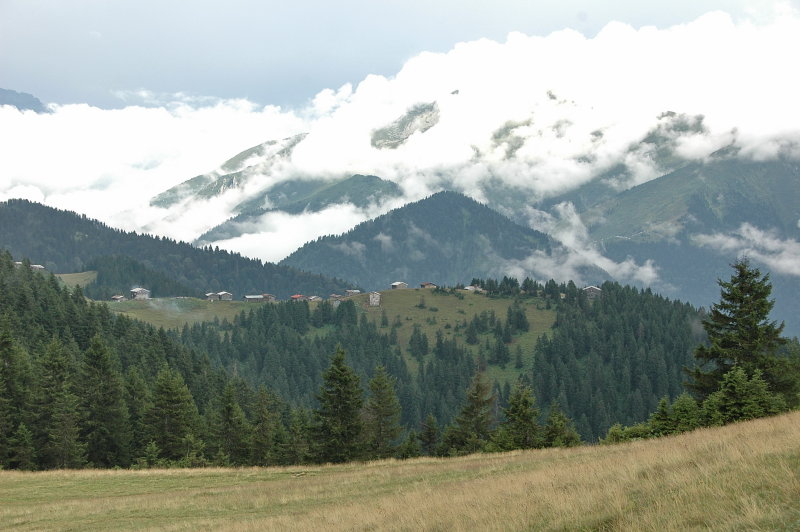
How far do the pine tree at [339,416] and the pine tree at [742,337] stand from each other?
29.2 metres

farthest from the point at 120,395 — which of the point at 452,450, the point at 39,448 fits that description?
the point at 452,450

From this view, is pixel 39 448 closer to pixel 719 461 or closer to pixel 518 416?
pixel 518 416

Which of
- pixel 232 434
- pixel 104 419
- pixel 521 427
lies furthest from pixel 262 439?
pixel 521 427

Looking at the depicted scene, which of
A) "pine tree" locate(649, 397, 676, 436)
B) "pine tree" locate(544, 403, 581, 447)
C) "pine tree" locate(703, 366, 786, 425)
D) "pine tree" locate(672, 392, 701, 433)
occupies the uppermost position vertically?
"pine tree" locate(703, 366, 786, 425)

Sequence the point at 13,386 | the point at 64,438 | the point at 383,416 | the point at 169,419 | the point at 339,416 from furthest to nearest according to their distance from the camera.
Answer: the point at 13,386, the point at 169,419, the point at 383,416, the point at 64,438, the point at 339,416

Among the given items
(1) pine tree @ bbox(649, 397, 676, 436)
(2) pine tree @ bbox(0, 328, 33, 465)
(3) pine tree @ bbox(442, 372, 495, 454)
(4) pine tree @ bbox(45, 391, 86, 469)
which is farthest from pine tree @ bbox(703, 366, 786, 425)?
(2) pine tree @ bbox(0, 328, 33, 465)

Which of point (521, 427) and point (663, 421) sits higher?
point (663, 421)

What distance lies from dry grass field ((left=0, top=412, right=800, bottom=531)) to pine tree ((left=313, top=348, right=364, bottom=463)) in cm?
2314

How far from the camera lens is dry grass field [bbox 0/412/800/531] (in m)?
12.7

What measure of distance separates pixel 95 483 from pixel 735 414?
114ft

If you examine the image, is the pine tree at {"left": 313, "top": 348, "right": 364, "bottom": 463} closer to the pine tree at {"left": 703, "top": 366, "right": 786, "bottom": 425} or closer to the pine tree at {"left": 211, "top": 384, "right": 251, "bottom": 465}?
the pine tree at {"left": 211, "top": 384, "right": 251, "bottom": 465}

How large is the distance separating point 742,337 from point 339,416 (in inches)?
1357

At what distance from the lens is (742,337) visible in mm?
43938

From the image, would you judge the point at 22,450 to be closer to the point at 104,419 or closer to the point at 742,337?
the point at 104,419
